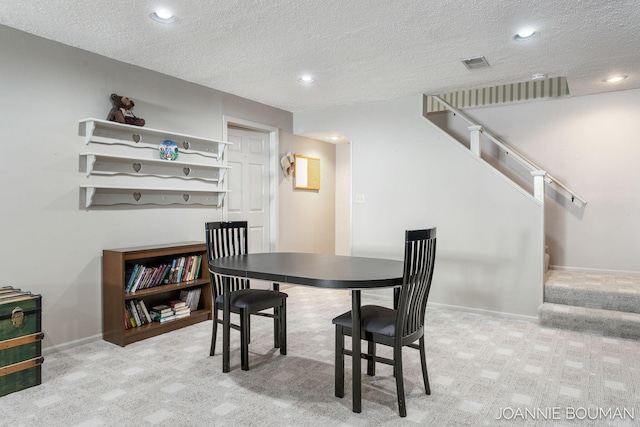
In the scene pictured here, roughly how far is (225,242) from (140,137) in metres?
1.25

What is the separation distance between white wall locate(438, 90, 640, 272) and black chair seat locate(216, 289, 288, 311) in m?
3.57

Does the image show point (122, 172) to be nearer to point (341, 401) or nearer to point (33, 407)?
point (33, 407)

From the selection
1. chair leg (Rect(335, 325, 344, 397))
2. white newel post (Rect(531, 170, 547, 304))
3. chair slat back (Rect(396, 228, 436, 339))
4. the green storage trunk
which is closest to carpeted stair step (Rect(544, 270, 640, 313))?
white newel post (Rect(531, 170, 547, 304))

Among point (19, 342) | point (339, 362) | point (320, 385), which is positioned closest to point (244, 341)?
point (320, 385)

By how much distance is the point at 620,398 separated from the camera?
2.33 metres

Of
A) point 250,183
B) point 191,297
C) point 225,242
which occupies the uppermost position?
point 250,183

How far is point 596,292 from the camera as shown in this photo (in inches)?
147

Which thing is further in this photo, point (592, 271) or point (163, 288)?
point (592, 271)

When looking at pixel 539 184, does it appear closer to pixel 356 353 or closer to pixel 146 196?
pixel 356 353

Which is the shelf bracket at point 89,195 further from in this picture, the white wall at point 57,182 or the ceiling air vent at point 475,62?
the ceiling air vent at point 475,62

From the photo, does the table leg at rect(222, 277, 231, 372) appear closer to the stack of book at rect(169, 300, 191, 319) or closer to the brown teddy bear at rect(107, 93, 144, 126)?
the stack of book at rect(169, 300, 191, 319)

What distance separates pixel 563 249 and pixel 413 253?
11.5 feet

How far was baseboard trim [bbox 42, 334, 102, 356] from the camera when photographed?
9.82 feet

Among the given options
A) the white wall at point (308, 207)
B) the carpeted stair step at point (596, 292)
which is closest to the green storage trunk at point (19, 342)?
the white wall at point (308, 207)
